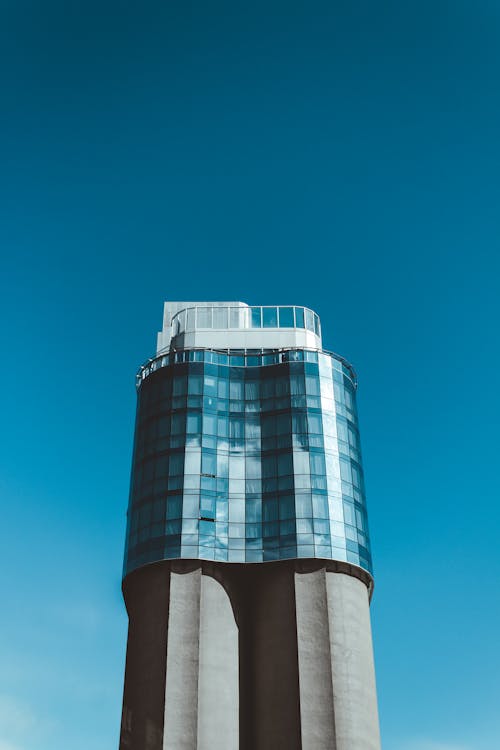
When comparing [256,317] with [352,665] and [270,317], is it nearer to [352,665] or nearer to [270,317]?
[270,317]

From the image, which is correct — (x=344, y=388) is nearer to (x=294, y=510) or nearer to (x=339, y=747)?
(x=294, y=510)

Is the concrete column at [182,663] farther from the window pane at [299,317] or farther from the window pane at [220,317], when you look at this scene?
the window pane at [299,317]

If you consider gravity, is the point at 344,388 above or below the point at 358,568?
above

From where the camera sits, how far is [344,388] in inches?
3199

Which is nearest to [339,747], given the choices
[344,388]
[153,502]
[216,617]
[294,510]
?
[216,617]

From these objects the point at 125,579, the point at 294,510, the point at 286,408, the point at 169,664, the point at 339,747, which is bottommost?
the point at 339,747

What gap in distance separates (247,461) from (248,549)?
8892 mm

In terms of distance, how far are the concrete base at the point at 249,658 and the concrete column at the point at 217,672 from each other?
0.28ft

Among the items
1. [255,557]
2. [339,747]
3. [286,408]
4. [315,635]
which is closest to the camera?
[339,747]

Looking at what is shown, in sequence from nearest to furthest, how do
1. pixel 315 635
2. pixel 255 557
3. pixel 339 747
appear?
pixel 339 747 < pixel 315 635 < pixel 255 557

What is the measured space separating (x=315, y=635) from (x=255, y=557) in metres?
8.65

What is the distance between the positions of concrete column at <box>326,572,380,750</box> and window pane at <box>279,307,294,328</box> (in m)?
27.8

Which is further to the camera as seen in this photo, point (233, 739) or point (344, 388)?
point (344, 388)

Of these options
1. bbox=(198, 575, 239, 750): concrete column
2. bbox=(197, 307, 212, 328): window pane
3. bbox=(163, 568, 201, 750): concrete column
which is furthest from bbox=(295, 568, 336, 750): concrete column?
bbox=(197, 307, 212, 328): window pane
